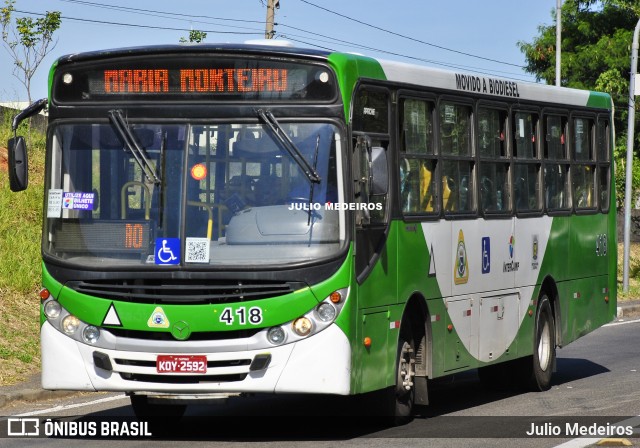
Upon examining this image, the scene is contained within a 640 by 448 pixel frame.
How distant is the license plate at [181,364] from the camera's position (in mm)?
10453

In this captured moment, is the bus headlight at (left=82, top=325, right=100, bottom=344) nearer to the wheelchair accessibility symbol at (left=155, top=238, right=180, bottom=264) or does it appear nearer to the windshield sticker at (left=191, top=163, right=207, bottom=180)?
the wheelchair accessibility symbol at (left=155, top=238, right=180, bottom=264)

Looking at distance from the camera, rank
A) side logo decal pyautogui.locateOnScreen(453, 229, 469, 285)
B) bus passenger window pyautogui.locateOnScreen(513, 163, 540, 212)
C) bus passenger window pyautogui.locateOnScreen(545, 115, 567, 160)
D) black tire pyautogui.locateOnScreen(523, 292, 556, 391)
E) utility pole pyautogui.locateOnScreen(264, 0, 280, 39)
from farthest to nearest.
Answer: utility pole pyautogui.locateOnScreen(264, 0, 280, 39) < bus passenger window pyautogui.locateOnScreen(545, 115, 567, 160) < black tire pyautogui.locateOnScreen(523, 292, 556, 391) < bus passenger window pyautogui.locateOnScreen(513, 163, 540, 212) < side logo decal pyautogui.locateOnScreen(453, 229, 469, 285)

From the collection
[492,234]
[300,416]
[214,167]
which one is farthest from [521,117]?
[214,167]

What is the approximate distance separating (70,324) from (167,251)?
985mm

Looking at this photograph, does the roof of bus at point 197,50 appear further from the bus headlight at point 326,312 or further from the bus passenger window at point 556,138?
the bus passenger window at point 556,138

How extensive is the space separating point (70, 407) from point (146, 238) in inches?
132

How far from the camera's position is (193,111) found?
10750mm

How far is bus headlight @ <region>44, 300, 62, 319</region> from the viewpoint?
1095cm

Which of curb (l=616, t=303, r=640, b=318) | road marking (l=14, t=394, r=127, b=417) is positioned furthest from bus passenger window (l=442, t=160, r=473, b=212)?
curb (l=616, t=303, r=640, b=318)

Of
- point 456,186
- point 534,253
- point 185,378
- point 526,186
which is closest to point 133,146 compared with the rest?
point 185,378

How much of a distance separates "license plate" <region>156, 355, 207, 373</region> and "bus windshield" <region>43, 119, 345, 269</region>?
687mm

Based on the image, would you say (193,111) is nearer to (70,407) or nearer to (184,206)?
(184,206)

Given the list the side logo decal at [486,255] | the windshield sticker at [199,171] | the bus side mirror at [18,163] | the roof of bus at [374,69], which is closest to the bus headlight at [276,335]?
the windshield sticker at [199,171]

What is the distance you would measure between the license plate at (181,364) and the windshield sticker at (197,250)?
2.32ft
